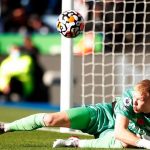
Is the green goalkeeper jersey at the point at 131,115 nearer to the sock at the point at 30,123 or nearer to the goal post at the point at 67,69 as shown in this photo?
the sock at the point at 30,123

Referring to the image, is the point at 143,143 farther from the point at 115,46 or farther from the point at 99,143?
the point at 115,46

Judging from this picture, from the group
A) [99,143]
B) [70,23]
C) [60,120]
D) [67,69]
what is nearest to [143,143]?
[99,143]

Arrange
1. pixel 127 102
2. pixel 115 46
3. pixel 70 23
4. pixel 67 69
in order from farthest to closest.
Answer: pixel 115 46, pixel 67 69, pixel 70 23, pixel 127 102

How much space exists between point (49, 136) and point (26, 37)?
319 inches

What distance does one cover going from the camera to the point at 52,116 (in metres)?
6.18

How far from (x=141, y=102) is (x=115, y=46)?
13.2 feet

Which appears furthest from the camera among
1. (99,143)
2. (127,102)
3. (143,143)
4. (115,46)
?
(115,46)

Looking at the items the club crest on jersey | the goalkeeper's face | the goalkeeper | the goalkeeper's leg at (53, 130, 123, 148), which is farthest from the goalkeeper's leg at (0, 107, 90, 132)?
the goalkeeper's face

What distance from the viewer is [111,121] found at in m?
6.30

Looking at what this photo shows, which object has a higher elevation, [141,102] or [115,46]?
[115,46]

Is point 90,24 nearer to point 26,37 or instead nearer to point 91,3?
point 91,3

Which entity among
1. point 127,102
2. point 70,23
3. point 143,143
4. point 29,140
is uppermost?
point 70,23

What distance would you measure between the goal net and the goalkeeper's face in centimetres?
340

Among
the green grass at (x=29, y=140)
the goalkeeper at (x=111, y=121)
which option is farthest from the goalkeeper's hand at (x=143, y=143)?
the green grass at (x=29, y=140)
